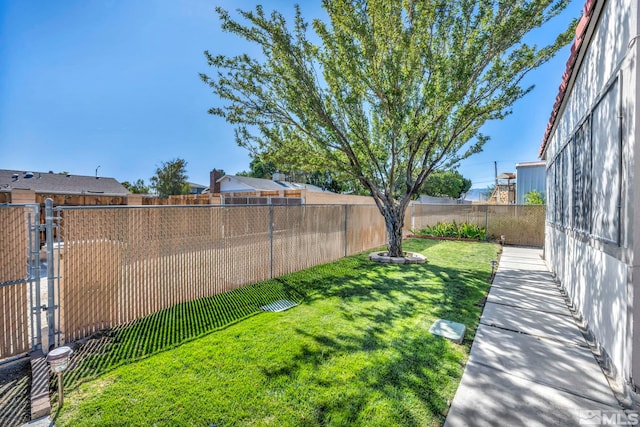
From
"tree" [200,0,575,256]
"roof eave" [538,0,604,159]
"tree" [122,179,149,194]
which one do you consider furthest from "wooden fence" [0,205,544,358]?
"tree" [122,179,149,194]

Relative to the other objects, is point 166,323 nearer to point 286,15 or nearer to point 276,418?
point 276,418

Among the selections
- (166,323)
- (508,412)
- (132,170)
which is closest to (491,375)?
(508,412)

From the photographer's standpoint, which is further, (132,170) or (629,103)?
(132,170)

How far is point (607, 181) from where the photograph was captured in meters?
2.72

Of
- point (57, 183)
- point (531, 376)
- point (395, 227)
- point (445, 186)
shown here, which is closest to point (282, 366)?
point (531, 376)

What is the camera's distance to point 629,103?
7.21 feet

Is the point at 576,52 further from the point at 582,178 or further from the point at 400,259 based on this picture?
the point at 400,259

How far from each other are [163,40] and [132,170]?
32741 mm

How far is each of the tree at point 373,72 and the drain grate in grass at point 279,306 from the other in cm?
427

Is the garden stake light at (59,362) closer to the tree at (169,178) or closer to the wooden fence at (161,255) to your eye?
the wooden fence at (161,255)

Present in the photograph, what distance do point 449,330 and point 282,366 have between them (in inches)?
86.9

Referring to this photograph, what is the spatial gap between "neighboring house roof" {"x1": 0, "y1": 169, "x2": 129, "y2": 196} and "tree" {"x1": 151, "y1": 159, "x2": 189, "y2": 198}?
5229 millimetres

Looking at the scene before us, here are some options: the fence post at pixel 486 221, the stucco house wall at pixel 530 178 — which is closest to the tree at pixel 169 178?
the fence post at pixel 486 221

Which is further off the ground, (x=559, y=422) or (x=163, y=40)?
(x=163, y=40)
